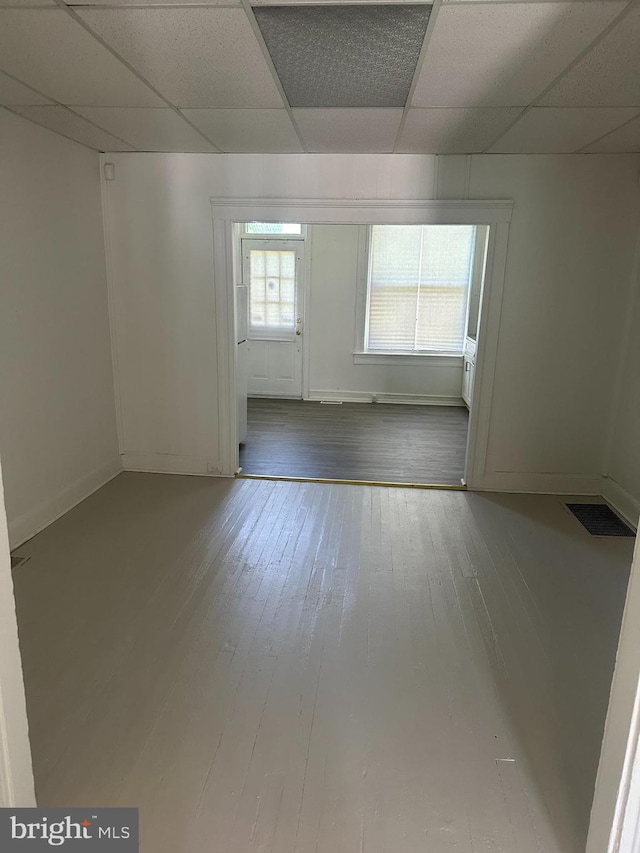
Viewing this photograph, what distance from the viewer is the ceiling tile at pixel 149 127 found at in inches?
118

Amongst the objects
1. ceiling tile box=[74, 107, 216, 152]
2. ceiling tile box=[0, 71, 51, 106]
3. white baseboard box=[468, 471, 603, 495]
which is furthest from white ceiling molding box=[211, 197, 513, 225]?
white baseboard box=[468, 471, 603, 495]

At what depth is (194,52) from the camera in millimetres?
2223

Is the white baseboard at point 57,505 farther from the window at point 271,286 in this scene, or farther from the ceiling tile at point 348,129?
the window at point 271,286

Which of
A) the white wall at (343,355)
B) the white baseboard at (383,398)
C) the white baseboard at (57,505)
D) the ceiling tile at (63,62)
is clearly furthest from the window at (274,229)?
the ceiling tile at (63,62)

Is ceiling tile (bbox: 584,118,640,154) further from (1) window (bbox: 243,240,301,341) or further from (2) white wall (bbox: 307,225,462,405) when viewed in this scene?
(1) window (bbox: 243,240,301,341)

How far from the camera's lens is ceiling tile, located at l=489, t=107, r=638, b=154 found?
2830mm

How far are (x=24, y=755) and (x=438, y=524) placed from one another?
109 inches

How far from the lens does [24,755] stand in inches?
54.5

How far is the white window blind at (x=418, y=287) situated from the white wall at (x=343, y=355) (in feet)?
0.82

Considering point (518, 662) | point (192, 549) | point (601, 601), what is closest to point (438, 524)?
point (601, 601)

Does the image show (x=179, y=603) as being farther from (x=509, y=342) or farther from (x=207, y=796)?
(x=509, y=342)

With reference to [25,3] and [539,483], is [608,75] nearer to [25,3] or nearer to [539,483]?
[25,3]

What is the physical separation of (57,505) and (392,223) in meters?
3.10

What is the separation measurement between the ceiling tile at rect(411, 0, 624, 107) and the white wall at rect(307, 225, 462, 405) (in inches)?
173
